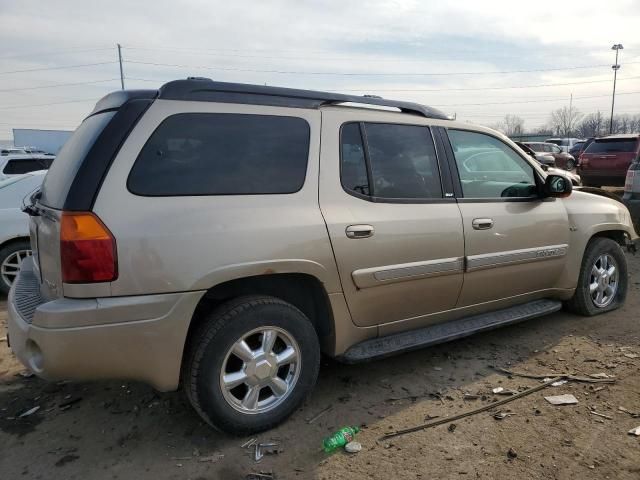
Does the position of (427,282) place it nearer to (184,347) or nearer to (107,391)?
(184,347)

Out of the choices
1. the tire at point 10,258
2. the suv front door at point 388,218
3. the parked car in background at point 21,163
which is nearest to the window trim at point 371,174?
the suv front door at point 388,218

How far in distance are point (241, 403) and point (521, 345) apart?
2477 mm

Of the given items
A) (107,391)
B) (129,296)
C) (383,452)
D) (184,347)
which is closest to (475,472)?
(383,452)

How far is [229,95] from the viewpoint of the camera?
283 centimetres

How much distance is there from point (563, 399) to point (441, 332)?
0.86m

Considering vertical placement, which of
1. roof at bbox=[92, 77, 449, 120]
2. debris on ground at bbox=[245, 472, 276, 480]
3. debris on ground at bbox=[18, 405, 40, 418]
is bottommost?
debris on ground at bbox=[18, 405, 40, 418]

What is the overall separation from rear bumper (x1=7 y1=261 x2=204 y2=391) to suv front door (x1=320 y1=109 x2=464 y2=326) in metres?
0.98

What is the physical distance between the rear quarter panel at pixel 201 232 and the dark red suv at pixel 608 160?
13.0 meters

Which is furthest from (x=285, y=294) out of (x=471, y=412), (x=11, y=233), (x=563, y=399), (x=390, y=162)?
(x=11, y=233)

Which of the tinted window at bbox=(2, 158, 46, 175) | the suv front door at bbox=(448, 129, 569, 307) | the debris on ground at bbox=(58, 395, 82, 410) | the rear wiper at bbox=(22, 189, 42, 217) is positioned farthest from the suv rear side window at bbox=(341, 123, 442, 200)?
the tinted window at bbox=(2, 158, 46, 175)

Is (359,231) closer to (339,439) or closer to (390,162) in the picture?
(390,162)

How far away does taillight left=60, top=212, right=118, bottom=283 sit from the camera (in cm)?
236

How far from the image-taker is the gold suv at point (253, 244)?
2.43m

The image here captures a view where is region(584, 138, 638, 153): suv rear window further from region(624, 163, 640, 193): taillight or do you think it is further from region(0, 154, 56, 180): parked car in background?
region(0, 154, 56, 180): parked car in background
